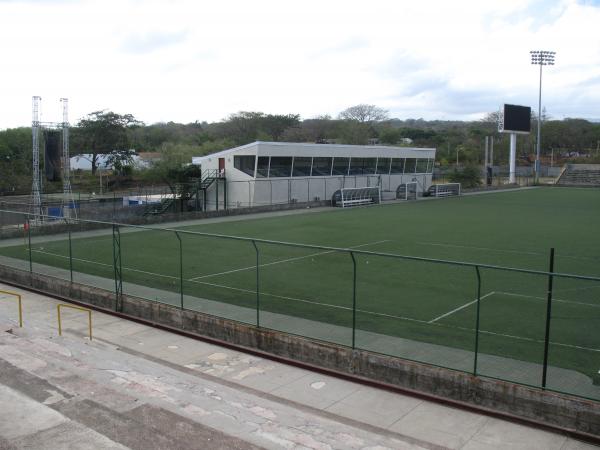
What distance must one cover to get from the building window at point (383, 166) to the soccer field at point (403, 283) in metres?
22.4

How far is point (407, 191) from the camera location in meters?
53.5

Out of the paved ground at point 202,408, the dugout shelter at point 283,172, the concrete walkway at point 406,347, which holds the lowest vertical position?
→ the paved ground at point 202,408

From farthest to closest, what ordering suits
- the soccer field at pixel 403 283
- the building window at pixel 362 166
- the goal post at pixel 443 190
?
the goal post at pixel 443 190 → the building window at pixel 362 166 → the soccer field at pixel 403 283

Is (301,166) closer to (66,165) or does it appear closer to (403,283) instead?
(66,165)

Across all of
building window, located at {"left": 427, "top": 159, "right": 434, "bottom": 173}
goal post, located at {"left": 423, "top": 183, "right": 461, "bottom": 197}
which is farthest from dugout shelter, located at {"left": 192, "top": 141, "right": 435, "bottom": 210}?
building window, located at {"left": 427, "top": 159, "right": 434, "bottom": 173}

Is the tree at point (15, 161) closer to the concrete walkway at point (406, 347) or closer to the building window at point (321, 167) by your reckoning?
the building window at point (321, 167)

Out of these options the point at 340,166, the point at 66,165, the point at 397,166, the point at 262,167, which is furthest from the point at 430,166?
the point at 66,165

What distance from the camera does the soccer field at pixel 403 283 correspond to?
11477mm

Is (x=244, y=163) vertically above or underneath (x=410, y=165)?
underneath

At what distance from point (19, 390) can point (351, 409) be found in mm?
5529

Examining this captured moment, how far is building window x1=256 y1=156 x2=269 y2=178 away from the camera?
144 ft

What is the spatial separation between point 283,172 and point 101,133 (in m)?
41.2

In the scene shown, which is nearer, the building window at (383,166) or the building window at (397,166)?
the building window at (383,166)

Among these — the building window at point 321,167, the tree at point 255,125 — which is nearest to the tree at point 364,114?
the tree at point 255,125
